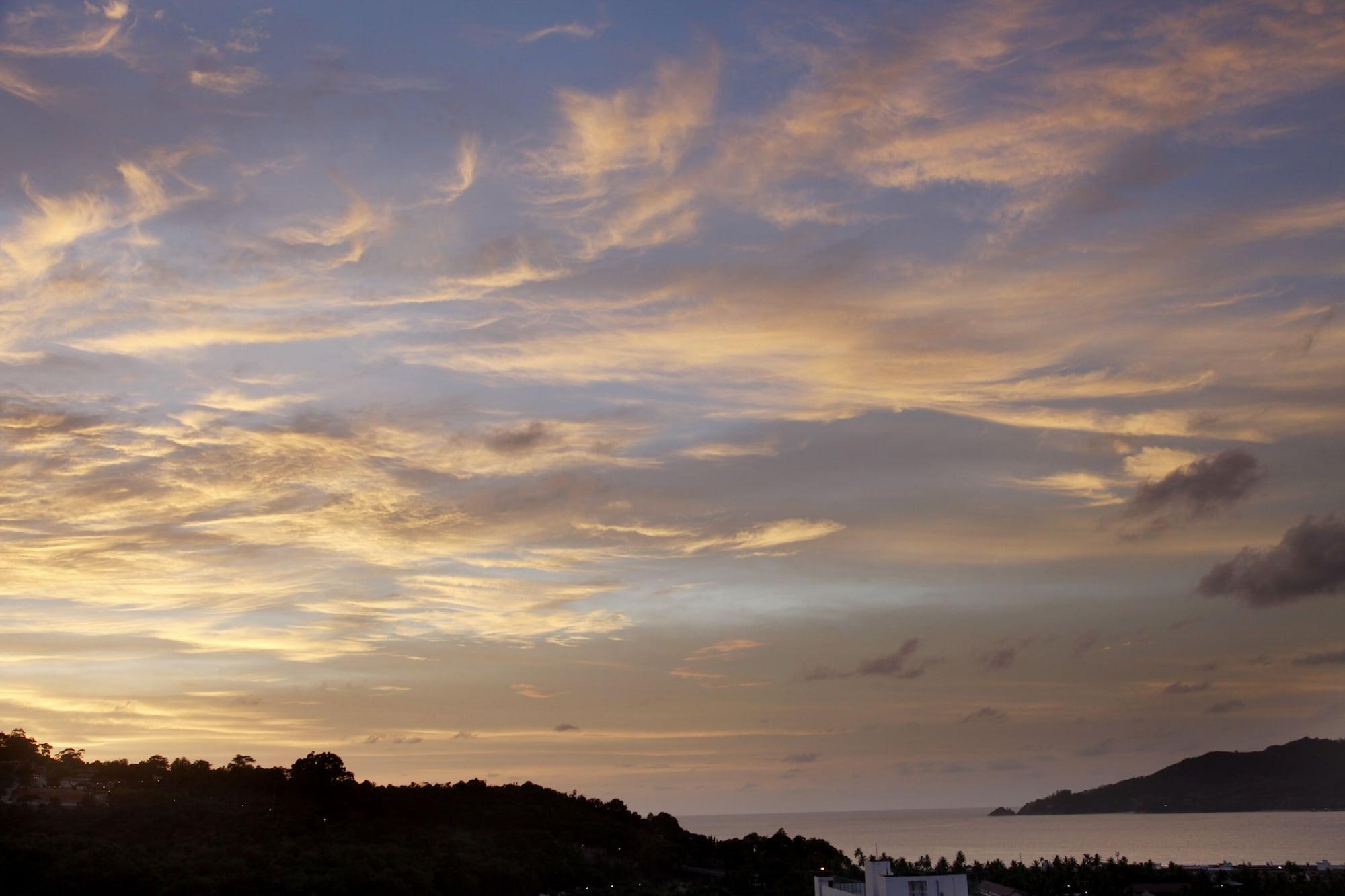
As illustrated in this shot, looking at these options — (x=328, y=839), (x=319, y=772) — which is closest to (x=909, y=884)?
(x=328, y=839)

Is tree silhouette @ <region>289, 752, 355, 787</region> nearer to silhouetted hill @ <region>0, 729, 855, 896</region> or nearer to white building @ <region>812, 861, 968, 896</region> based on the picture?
silhouetted hill @ <region>0, 729, 855, 896</region>

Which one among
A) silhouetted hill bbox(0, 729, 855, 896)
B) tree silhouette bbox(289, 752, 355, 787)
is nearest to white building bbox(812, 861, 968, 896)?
silhouetted hill bbox(0, 729, 855, 896)

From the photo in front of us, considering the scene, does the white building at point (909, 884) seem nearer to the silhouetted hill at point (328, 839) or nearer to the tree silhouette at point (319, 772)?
the silhouetted hill at point (328, 839)

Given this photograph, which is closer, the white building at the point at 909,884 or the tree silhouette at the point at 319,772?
the white building at the point at 909,884

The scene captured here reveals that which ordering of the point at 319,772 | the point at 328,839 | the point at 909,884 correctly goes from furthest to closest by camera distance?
the point at 319,772 < the point at 328,839 < the point at 909,884

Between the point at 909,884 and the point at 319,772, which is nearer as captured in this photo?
the point at 909,884

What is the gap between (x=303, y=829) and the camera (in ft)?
272

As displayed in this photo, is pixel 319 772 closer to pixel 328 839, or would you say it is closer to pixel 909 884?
pixel 328 839

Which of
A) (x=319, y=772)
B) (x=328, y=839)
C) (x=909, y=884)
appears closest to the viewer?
(x=909, y=884)

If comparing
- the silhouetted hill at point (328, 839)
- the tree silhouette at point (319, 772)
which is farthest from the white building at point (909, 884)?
the tree silhouette at point (319, 772)

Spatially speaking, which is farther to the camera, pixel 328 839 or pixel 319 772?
pixel 319 772

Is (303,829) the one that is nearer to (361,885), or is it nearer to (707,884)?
(361,885)

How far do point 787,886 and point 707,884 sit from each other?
8.02 m

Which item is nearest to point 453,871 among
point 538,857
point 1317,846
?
point 538,857
